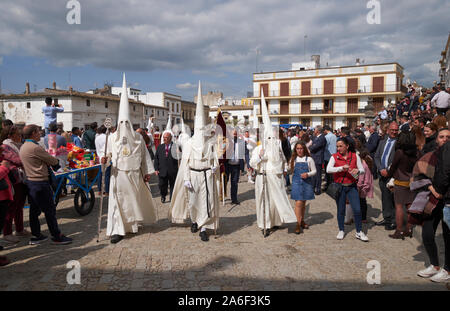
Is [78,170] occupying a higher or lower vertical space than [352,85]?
lower

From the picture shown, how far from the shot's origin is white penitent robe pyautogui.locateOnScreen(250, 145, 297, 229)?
19.4 ft

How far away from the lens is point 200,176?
586cm

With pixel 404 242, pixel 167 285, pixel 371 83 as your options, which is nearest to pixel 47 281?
pixel 167 285

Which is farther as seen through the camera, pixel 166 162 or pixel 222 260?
pixel 166 162

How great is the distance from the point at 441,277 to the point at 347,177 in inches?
81.8

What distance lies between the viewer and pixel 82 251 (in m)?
4.96

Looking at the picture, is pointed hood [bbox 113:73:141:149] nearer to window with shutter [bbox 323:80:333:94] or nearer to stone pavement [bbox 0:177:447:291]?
stone pavement [bbox 0:177:447:291]

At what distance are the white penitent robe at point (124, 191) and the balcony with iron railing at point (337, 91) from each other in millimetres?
41798

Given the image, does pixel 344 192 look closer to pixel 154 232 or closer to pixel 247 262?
pixel 247 262

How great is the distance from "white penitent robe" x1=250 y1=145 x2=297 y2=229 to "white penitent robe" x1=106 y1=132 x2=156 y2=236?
7.50 feet

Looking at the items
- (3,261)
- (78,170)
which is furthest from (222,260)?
(78,170)

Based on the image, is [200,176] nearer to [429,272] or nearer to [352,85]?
[429,272]

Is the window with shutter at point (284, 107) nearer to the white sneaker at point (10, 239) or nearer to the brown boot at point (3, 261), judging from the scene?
the white sneaker at point (10, 239)

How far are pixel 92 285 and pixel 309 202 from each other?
613 centimetres
